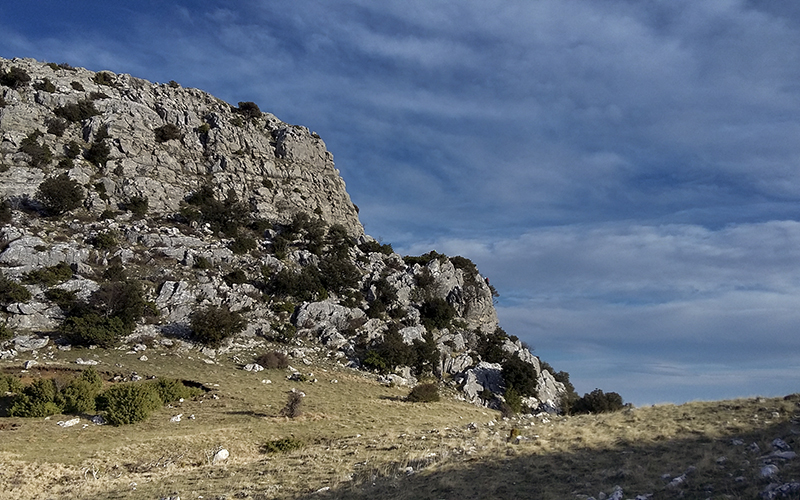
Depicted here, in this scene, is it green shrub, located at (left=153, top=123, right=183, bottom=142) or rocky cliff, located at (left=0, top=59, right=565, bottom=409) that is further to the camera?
green shrub, located at (left=153, top=123, right=183, bottom=142)

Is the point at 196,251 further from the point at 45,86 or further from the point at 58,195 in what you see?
the point at 45,86

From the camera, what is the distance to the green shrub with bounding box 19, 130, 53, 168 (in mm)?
52812

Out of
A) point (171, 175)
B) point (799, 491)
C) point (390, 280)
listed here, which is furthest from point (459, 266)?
point (799, 491)

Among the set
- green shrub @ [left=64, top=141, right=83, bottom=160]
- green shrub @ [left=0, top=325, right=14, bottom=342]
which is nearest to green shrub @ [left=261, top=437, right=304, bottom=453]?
green shrub @ [left=0, top=325, right=14, bottom=342]

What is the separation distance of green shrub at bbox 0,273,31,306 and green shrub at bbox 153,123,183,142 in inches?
1280

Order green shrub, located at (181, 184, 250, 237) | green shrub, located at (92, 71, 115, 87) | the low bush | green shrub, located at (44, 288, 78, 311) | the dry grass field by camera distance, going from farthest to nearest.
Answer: green shrub, located at (92, 71, 115, 87)
green shrub, located at (181, 184, 250, 237)
green shrub, located at (44, 288, 78, 311)
the low bush
the dry grass field

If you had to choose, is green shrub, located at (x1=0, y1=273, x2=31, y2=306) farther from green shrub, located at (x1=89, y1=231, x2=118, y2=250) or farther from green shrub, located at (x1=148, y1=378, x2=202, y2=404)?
green shrub, located at (x1=148, y1=378, x2=202, y2=404)

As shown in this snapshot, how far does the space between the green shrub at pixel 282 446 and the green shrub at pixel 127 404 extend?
789 centimetres

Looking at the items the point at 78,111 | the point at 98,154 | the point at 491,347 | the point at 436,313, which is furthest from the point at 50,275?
the point at 491,347

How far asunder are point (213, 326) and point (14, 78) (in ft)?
→ 163

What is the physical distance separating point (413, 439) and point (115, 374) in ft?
69.7

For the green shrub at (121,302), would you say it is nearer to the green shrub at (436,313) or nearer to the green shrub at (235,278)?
the green shrub at (235,278)

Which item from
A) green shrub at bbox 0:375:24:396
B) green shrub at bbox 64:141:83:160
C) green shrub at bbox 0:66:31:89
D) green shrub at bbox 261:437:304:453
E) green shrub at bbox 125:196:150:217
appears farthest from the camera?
green shrub at bbox 0:66:31:89

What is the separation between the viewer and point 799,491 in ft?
27.5
